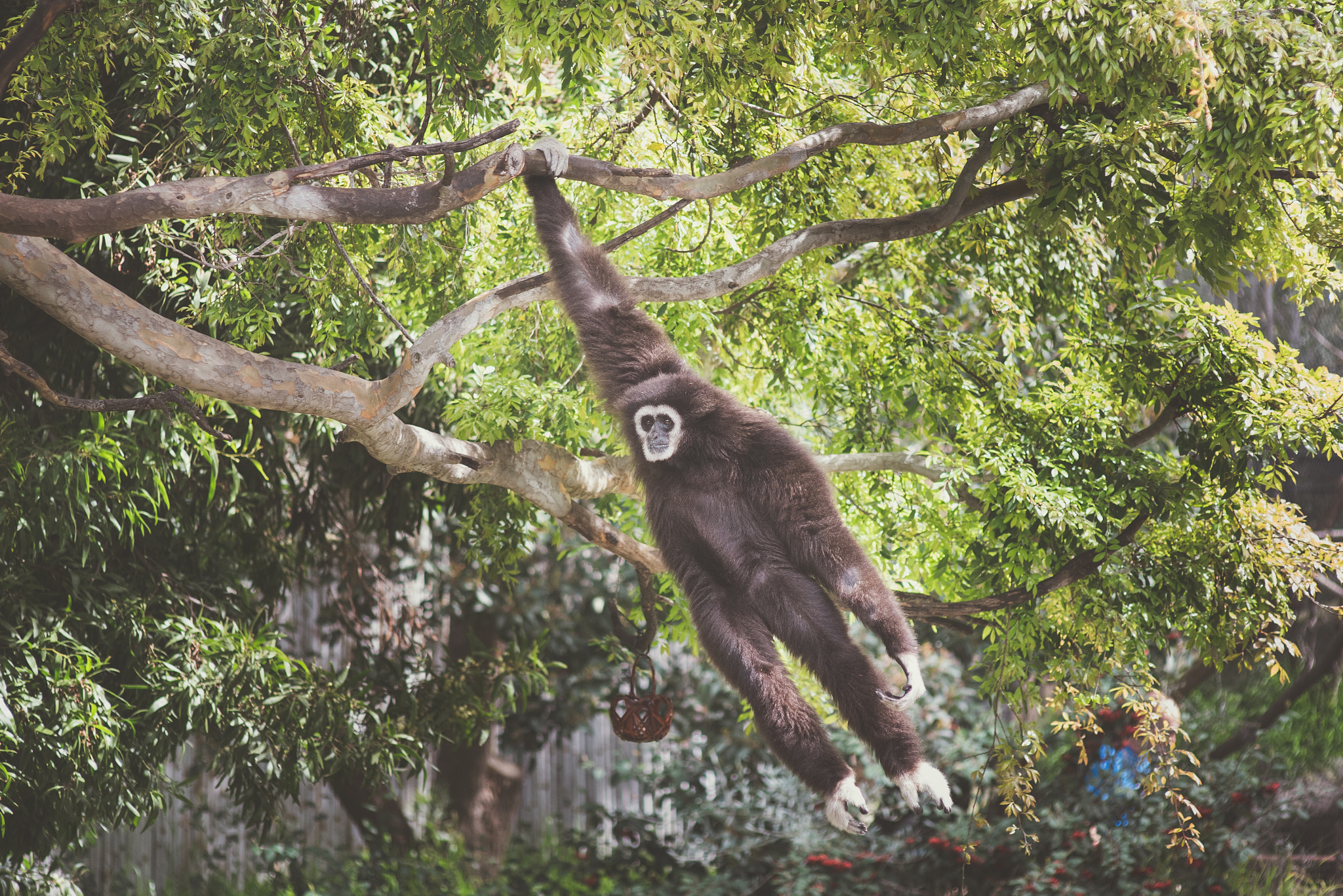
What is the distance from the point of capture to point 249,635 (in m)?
4.56

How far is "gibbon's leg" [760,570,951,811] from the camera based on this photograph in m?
2.54

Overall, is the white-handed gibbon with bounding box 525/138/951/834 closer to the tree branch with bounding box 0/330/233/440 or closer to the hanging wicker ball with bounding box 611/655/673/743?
the tree branch with bounding box 0/330/233/440

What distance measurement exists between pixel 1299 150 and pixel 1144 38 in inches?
19.5

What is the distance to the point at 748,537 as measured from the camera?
294 cm

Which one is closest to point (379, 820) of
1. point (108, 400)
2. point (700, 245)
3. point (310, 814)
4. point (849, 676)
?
point (310, 814)

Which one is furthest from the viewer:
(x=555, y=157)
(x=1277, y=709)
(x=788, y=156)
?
(x=1277, y=709)

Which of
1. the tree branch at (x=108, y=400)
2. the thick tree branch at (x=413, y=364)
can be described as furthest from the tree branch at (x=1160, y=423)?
the tree branch at (x=108, y=400)

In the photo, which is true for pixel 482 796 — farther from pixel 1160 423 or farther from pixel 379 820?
pixel 1160 423

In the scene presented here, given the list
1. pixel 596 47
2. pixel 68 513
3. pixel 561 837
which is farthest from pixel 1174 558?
pixel 561 837

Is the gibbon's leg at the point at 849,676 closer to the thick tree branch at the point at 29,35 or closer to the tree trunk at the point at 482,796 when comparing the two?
the thick tree branch at the point at 29,35

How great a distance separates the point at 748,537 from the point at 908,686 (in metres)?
0.65

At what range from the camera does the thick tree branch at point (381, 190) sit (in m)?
2.50

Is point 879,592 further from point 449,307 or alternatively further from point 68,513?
point 68,513

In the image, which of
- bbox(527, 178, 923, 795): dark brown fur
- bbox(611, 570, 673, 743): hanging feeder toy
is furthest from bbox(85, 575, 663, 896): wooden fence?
bbox(527, 178, 923, 795): dark brown fur
